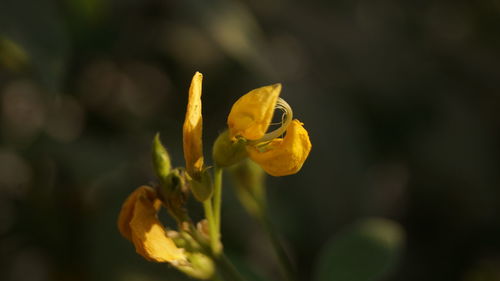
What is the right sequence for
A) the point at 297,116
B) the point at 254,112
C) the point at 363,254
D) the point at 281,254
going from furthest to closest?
the point at 297,116 → the point at 363,254 → the point at 281,254 → the point at 254,112

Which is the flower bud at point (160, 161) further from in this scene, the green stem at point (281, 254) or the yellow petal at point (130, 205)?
the green stem at point (281, 254)

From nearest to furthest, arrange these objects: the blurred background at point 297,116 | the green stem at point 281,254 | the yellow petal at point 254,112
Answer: the yellow petal at point 254,112, the green stem at point 281,254, the blurred background at point 297,116

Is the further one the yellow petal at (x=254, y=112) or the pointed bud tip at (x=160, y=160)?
the pointed bud tip at (x=160, y=160)

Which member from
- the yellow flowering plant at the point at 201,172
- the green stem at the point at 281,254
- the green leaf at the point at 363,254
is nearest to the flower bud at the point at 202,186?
the yellow flowering plant at the point at 201,172

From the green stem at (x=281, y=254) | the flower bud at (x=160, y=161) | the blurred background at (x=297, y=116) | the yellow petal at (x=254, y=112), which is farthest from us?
the blurred background at (x=297, y=116)

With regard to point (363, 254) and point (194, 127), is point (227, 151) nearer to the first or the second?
point (194, 127)

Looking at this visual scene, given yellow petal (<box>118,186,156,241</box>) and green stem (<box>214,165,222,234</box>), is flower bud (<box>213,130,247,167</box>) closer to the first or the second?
green stem (<box>214,165,222,234</box>)

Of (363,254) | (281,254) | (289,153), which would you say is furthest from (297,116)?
(289,153)
